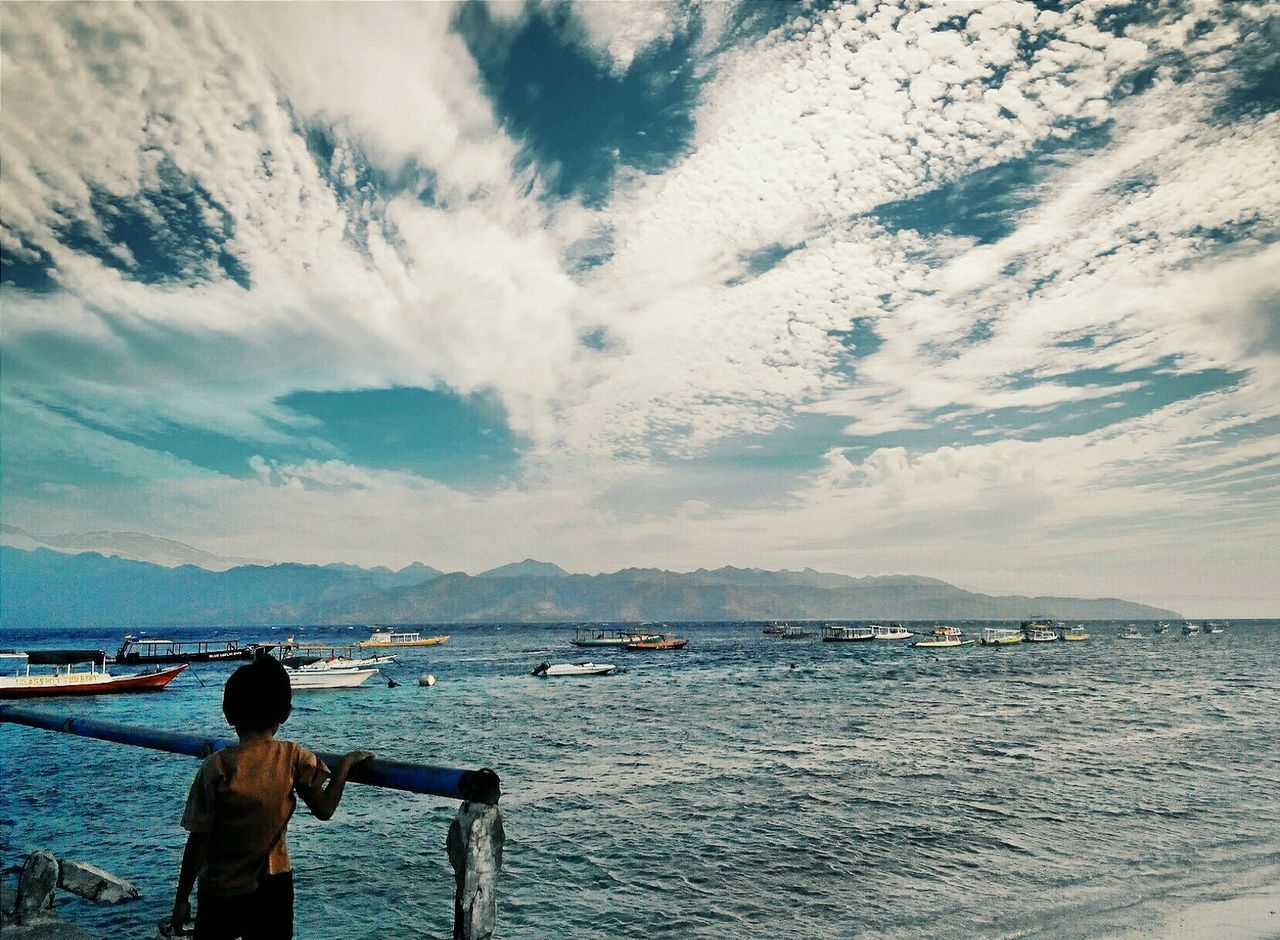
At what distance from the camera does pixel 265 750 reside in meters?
3.79

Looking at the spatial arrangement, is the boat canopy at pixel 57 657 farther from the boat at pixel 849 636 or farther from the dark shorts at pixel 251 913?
the boat at pixel 849 636

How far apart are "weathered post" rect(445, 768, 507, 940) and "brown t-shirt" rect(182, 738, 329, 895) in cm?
91

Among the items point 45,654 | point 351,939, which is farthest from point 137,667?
point 351,939

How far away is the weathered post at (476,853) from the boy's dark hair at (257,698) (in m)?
1.11

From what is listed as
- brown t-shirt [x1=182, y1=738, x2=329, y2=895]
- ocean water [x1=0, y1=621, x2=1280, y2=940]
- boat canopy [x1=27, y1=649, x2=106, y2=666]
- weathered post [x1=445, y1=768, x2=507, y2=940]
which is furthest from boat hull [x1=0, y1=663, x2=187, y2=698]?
weathered post [x1=445, y1=768, x2=507, y2=940]

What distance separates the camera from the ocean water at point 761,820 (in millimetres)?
12219

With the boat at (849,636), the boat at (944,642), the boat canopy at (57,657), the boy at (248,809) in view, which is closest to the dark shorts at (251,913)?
the boy at (248,809)

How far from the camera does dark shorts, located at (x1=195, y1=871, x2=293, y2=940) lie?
145 inches

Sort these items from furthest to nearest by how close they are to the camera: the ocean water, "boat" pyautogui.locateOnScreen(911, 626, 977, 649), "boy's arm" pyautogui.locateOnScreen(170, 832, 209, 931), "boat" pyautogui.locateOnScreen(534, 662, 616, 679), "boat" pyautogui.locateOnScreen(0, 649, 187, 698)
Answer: "boat" pyautogui.locateOnScreen(911, 626, 977, 649) < "boat" pyautogui.locateOnScreen(534, 662, 616, 679) < "boat" pyautogui.locateOnScreen(0, 649, 187, 698) < the ocean water < "boy's arm" pyautogui.locateOnScreen(170, 832, 209, 931)

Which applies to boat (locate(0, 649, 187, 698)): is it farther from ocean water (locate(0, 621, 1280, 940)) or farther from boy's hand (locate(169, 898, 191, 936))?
boy's hand (locate(169, 898, 191, 936))

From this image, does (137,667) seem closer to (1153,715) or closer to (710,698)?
(710,698)

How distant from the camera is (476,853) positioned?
3.39 m

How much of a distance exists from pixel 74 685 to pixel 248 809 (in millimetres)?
64962

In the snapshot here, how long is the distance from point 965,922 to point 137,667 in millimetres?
105869
